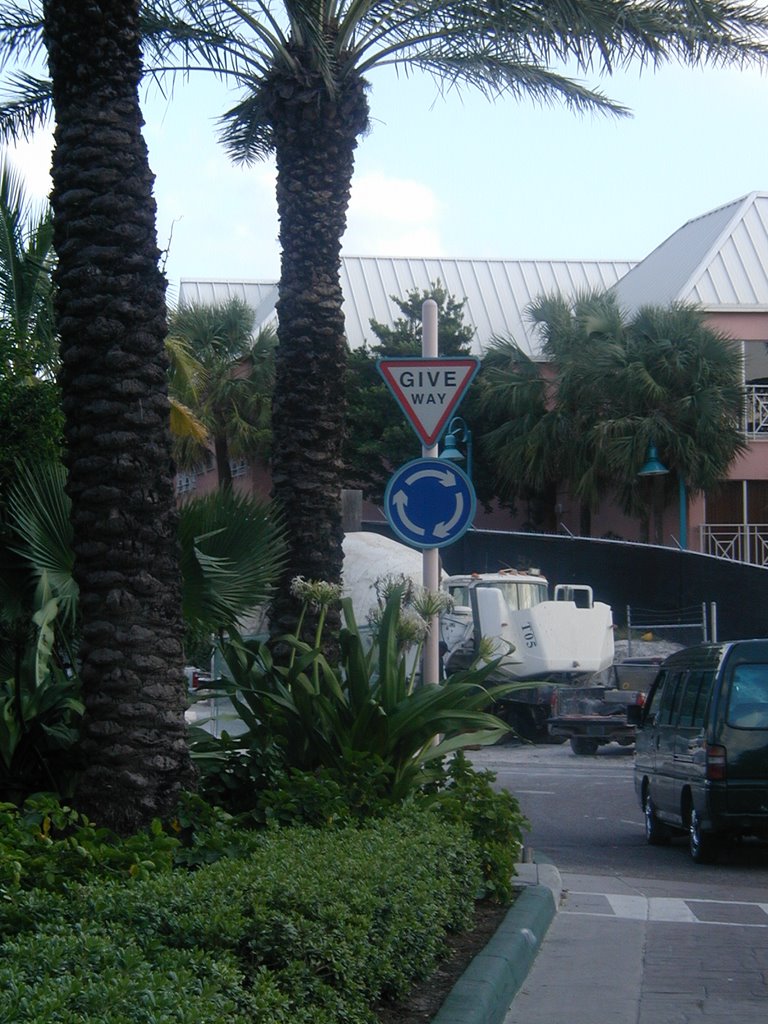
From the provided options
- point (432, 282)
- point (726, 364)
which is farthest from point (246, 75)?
point (432, 282)

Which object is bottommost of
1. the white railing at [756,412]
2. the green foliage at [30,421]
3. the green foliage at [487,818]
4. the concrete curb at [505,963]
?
the concrete curb at [505,963]

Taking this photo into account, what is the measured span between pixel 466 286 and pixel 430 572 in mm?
40350

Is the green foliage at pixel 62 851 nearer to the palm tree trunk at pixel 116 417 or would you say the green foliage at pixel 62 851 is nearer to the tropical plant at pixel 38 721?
the palm tree trunk at pixel 116 417

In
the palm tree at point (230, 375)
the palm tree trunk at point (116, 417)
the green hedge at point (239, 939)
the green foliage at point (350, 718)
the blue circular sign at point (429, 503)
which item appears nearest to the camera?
the green hedge at point (239, 939)

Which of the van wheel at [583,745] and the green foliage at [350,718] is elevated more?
the green foliage at [350,718]

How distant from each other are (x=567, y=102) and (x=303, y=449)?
18.5ft

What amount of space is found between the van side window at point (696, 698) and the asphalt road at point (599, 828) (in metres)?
1.22

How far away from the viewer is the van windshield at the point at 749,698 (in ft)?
37.6

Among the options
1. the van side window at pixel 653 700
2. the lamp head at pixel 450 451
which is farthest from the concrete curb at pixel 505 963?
the lamp head at pixel 450 451

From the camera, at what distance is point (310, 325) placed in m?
10.7

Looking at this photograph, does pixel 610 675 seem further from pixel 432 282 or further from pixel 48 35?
pixel 432 282

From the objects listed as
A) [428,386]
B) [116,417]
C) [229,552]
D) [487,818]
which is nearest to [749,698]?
[428,386]

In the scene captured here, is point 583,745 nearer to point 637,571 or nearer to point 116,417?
point 637,571

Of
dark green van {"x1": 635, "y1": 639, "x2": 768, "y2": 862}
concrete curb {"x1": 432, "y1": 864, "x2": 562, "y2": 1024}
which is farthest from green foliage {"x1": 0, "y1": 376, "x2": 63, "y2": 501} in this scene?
dark green van {"x1": 635, "y1": 639, "x2": 768, "y2": 862}
